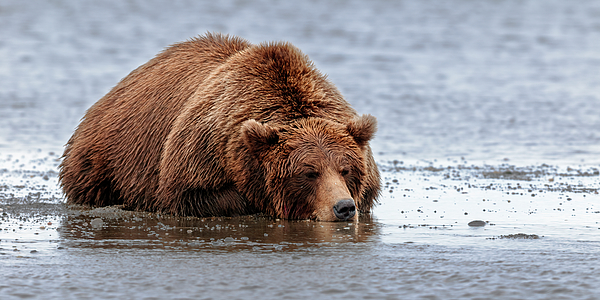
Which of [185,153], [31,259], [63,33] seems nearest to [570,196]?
[185,153]

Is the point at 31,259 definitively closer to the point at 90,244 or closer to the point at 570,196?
the point at 90,244

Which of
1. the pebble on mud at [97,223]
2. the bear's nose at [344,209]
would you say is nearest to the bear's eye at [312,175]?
the bear's nose at [344,209]

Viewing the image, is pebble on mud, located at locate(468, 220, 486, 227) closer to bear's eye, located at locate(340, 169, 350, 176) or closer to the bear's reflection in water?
the bear's reflection in water

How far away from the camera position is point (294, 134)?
7.13 m

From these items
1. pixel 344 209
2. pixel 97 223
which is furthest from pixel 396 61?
pixel 97 223

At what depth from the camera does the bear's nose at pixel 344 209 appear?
678 cm

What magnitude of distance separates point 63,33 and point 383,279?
86.7 ft

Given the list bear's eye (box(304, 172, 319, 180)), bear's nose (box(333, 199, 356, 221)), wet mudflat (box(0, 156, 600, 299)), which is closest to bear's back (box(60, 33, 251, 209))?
wet mudflat (box(0, 156, 600, 299))

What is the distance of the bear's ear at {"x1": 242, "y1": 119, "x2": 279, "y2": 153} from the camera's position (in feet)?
23.0

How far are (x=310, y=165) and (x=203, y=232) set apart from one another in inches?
43.0

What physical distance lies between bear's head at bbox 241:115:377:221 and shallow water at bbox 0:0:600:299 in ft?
0.64

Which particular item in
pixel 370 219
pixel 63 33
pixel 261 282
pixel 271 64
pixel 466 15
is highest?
pixel 466 15

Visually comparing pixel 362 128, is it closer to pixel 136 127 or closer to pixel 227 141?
pixel 227 141

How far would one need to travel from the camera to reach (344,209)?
22.4 ft
